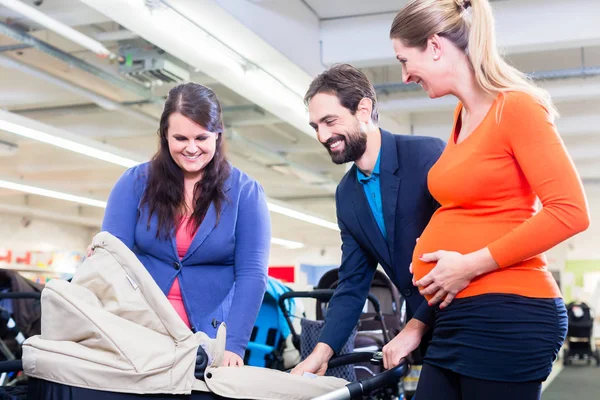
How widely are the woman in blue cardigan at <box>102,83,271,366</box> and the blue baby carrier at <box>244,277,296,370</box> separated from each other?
2.13 metres

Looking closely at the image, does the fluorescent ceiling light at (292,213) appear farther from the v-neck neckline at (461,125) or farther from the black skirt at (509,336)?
the black skirt at (509,336)

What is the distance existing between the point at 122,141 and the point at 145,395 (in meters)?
10.6

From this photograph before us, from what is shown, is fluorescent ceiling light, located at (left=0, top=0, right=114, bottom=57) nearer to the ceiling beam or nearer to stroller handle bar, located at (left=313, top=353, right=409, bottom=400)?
the ceiling beam

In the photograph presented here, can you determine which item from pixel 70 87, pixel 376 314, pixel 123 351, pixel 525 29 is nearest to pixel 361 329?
pixel 376 314

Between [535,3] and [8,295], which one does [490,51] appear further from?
[535,3]

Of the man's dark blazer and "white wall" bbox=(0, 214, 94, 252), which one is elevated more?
"white wall" bbox=(0, 214, 94, 252)

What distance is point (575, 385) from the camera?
895 cm

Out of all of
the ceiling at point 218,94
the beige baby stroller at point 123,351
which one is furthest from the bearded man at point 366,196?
the ceiling at point 218,94

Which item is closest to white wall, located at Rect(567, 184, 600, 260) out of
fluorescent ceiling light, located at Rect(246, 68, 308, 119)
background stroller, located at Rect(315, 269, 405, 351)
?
fluorescent ceiling light, located at Rect(246, 68, 308, 119)

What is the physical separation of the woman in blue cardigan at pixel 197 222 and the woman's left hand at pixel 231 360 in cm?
5

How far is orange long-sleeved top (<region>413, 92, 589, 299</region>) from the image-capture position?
4.25 feet

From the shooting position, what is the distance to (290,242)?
2014 cm

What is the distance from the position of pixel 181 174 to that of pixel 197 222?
18 centimetres

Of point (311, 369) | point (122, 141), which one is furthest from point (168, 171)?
point (122, 141)
